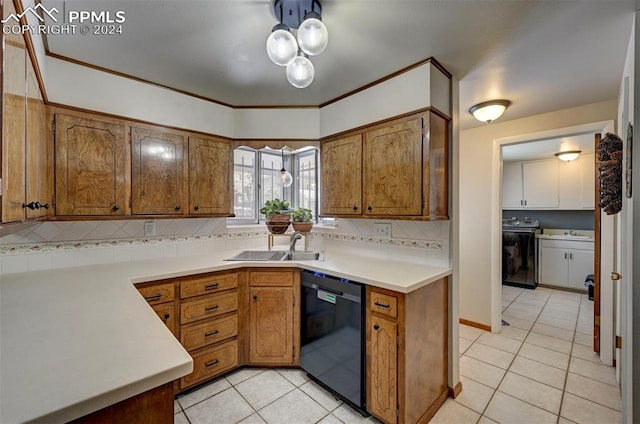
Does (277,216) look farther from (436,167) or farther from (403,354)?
(403,354)

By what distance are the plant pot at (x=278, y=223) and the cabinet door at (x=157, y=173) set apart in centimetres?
78

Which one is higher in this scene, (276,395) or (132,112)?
(132,112)

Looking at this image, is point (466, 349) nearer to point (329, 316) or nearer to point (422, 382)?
point (422, 382)

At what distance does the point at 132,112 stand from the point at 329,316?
2189 mm

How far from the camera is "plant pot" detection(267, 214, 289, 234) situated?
2.69 m

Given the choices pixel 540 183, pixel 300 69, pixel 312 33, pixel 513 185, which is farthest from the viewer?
pixel 513 185

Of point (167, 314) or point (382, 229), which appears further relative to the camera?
point (382, 229)

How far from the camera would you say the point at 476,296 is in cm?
315

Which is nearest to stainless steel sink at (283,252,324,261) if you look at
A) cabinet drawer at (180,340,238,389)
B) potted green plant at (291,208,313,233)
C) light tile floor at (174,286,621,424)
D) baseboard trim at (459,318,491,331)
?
potted green plant at (291,208,313,233)

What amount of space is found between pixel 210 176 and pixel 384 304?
187cm

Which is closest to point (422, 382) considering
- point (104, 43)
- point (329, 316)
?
point (329, 316)

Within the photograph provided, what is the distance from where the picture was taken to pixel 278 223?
106 inches

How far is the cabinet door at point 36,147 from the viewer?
4.20 feet

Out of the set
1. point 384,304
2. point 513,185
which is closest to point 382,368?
point 384,304
